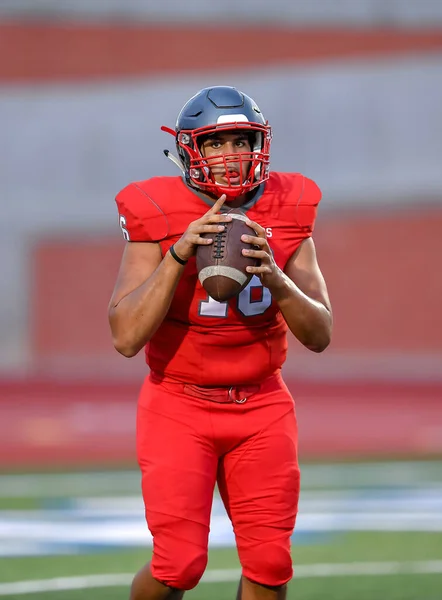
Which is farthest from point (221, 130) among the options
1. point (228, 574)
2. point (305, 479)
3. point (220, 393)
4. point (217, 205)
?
point (305, 479)

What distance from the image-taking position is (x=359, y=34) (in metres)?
11.8

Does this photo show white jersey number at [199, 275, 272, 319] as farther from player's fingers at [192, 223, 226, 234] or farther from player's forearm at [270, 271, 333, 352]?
player's fingers at [192, 223, 226, 234]

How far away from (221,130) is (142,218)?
36 centimetres

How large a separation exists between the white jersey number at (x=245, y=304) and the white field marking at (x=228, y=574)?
65.1 inches

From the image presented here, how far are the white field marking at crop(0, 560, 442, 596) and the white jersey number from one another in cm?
165

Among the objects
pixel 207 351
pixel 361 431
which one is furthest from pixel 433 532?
pixel 361 431

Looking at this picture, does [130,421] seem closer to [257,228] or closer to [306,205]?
[306,205]

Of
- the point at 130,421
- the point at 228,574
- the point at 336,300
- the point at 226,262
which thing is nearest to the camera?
the point at 226,262

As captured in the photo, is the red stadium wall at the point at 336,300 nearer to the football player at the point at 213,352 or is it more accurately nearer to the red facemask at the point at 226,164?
the football player at the point at 213,352

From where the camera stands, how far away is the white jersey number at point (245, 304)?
125 inches

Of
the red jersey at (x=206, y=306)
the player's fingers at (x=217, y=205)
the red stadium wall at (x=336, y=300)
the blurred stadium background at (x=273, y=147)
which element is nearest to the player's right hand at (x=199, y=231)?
the player's fingers at (x=217, y=205)

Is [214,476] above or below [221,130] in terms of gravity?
below

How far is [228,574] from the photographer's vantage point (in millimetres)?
4492

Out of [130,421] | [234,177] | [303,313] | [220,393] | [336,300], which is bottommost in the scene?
[130,421]
